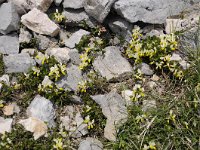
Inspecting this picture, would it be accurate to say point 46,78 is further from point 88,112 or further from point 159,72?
point 159,72

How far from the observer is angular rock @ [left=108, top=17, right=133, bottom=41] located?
19.6ft

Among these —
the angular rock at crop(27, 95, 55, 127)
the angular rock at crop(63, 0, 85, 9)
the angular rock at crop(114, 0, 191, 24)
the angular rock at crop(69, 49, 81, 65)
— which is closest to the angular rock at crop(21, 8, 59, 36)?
the angular rock at crop(63, 0, 85, 9)

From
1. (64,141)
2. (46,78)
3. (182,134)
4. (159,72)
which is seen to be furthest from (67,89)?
(182,134)

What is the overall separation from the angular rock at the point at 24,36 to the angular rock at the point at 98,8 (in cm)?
94

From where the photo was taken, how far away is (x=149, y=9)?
5961mm

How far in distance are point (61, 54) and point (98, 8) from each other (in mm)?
846

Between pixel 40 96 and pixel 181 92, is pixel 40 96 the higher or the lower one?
the lower one

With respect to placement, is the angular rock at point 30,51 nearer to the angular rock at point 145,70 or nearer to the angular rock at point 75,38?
the angular rock at point 75,38

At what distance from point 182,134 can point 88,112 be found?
3.98ft

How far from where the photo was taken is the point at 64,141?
511 centimetres

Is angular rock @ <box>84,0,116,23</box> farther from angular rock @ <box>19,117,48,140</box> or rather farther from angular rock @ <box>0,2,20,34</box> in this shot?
angular rock @ <box>19,117,48,140</box>

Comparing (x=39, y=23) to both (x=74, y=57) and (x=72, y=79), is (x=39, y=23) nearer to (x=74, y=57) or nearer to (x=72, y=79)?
(x=74, y=57)

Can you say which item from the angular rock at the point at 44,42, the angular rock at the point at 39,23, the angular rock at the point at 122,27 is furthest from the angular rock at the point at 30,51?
the angular rock at the point at 122,27

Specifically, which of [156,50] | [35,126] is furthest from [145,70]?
[35,126]
